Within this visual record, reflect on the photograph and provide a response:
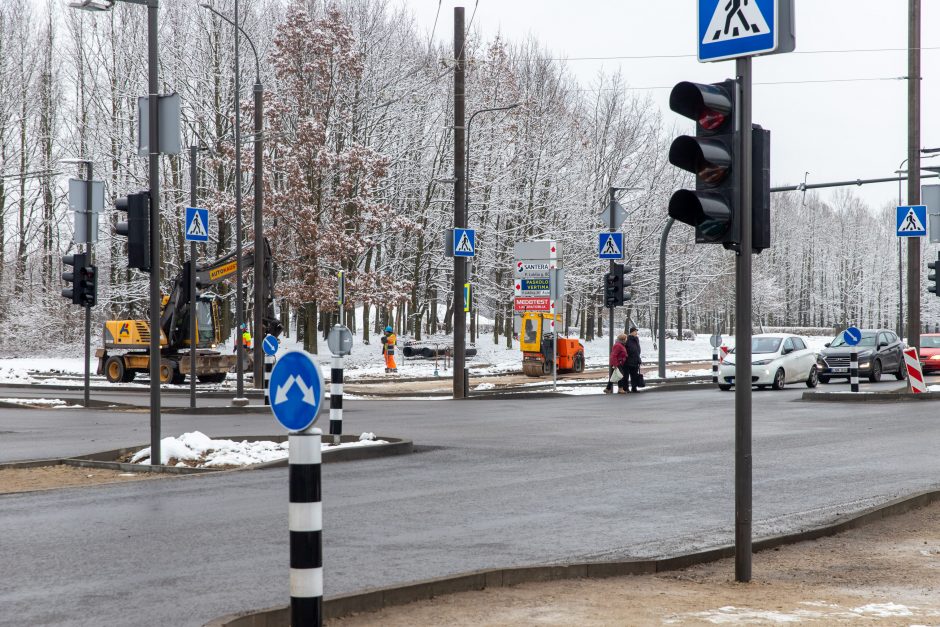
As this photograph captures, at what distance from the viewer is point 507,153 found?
50.9 meters

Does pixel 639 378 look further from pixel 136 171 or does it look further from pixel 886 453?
pixel 136 171

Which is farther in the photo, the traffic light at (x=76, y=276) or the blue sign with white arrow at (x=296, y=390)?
the traffic light at (x=76, y=276)

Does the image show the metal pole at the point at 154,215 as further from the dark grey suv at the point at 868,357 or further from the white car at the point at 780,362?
the dark grey suv at the point at 868,357

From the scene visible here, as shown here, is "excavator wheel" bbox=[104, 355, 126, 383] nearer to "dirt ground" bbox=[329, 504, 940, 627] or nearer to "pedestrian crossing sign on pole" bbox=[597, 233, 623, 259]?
"pedestrian crossing sign on pole" bbox=[597, 233, 623, 259]

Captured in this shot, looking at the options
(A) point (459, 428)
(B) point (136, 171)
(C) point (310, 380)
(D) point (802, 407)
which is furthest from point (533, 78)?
(C) point (310, 380)

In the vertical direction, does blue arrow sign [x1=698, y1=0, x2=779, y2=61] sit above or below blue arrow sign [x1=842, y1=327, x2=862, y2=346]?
above

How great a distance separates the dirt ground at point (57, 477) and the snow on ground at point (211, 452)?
1.95ft

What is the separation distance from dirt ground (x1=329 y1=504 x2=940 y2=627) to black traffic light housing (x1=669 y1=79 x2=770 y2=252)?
6.59 ft

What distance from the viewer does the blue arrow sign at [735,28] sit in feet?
21.4

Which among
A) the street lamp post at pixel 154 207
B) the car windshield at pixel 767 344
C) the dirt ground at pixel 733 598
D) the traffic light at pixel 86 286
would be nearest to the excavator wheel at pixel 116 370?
the traffic light at pixel 86 286

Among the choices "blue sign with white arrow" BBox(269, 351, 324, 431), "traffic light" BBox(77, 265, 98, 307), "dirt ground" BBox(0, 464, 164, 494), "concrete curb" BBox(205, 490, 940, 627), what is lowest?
"dirt ground" BBox(0, 464, 164, 494)

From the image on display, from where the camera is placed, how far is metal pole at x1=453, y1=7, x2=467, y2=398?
27094 millimetres

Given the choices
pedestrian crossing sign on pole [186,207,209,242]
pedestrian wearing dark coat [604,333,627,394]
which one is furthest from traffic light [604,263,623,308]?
pedestrian crossing sign on pole [186,207,209,242]

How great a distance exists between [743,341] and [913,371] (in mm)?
20061
